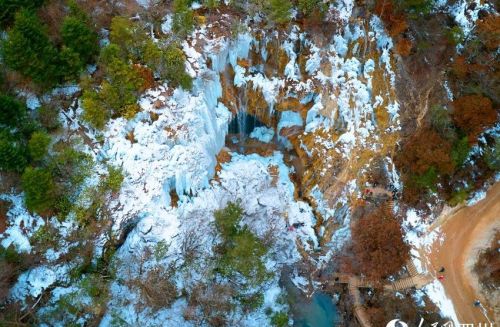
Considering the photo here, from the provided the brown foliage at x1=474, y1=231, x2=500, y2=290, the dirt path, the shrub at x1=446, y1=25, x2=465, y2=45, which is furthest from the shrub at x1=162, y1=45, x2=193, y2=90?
the brown foliage at x1=474, y1=231, x2=500, y2=290

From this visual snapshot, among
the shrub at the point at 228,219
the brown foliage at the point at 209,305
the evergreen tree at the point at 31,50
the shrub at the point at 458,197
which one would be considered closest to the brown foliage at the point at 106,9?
the evergreen tree at the point at 31,50

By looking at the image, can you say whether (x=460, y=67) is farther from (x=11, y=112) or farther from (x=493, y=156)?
(x=11, y=112)

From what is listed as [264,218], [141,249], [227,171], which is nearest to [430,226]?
[264,218]

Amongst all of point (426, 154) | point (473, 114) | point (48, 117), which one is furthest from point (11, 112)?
point (473, 114)

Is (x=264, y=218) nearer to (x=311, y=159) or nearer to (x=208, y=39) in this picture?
(x=311, y=159)

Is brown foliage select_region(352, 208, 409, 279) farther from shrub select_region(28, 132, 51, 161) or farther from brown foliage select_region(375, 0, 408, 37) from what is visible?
shrub select_region(28, 132, 51, 161)

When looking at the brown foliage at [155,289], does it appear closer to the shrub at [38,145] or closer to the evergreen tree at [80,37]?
the shrub at [38,145]
